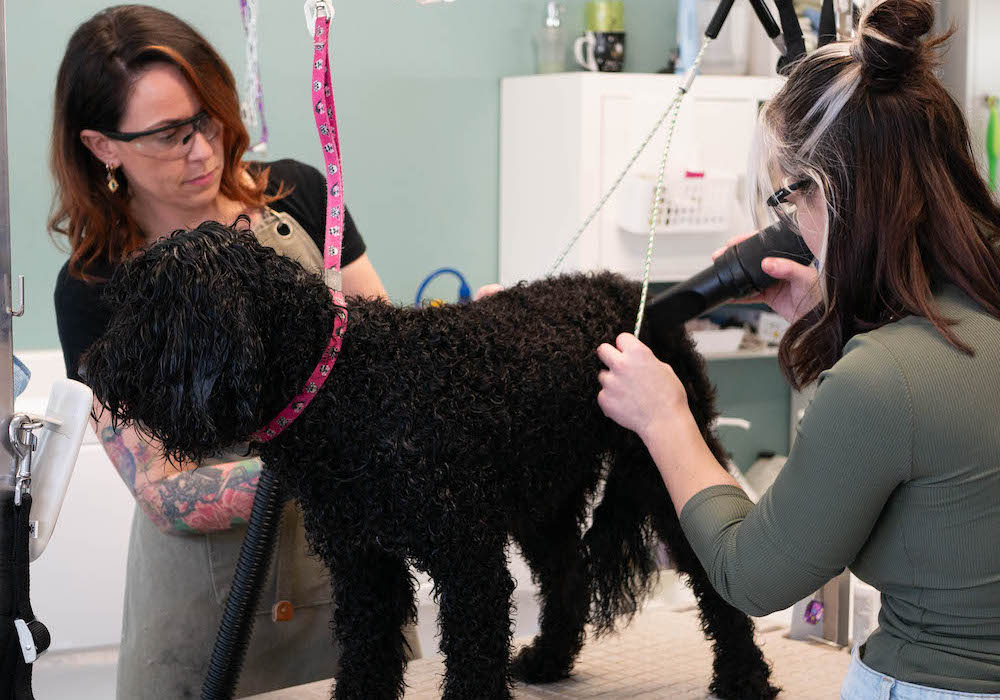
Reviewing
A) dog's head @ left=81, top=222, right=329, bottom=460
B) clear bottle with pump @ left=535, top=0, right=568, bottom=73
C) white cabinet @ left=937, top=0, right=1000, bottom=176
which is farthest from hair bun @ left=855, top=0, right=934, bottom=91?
white cabinet @ left=937, top=0, right=1000, bottom=176

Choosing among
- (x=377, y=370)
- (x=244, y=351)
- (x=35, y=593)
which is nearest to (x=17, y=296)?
(x=244, y=351)

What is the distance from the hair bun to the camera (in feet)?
3.28

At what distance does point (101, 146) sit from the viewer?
5.45 ft

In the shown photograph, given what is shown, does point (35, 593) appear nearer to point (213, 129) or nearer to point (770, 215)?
point (213, 129)

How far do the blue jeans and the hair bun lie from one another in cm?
60

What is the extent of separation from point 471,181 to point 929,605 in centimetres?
277

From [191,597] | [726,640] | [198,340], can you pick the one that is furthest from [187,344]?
[726,640]

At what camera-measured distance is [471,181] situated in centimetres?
362

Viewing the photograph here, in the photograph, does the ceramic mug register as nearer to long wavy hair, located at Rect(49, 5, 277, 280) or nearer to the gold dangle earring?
long wavy hair, located at Rect(49, 5, 277, 280)

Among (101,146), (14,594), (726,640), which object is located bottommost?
(726,640)

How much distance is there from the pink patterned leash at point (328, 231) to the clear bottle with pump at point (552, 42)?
8.04ft

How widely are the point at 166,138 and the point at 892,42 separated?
110 cm

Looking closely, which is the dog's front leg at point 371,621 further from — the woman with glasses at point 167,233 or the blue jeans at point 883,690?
the blue jeans at point 883,690

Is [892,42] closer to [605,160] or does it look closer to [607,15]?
[605,160]
